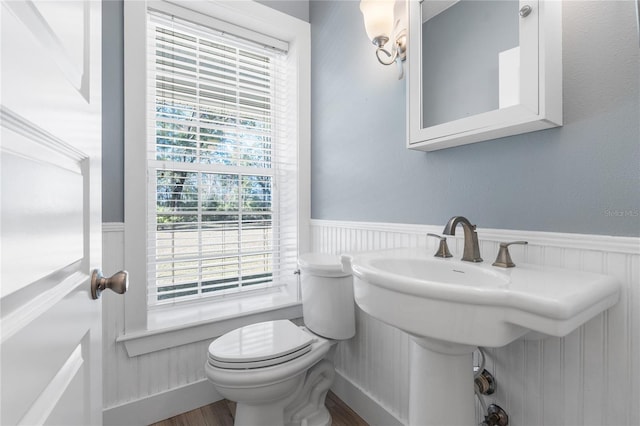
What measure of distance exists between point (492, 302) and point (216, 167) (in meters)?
1.54

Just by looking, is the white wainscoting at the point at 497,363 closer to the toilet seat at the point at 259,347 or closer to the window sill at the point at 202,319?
the window sill at the point at 202,319

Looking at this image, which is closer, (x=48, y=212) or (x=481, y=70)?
(x=48, y=212)

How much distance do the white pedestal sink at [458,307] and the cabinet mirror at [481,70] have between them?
419 millimetres

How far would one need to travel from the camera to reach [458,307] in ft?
2.01

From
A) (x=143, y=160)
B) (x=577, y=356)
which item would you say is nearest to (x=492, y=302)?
(x=577, y=356)

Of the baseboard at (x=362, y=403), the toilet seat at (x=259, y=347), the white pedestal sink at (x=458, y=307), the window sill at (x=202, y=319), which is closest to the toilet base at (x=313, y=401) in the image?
the baseboard at (x=362, y=403)

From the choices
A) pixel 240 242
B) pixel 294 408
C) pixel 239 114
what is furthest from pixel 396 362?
pixel 239 114

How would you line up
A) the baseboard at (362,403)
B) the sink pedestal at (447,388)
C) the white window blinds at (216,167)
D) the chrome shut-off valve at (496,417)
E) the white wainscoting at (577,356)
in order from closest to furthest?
the white wainscoting at (577,356), the sink pedestal at (447,388), the chrome shut-off valve at (496,417), the baseboard at (362,403), the white window blinds at (216,167)

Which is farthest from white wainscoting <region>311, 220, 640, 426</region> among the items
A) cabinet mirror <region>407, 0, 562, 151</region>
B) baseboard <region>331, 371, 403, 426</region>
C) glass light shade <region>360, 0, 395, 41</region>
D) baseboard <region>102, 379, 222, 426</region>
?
baseboard <region>102, 379, 222, 426</region>

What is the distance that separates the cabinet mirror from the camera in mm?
812

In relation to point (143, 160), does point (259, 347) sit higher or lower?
lower

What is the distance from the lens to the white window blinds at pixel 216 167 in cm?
161

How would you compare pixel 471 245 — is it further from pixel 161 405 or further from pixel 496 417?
pixel 161 405

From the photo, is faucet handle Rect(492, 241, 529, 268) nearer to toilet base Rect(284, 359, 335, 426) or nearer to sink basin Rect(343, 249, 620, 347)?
sink basin Rect(343, 249, 620, 347)
